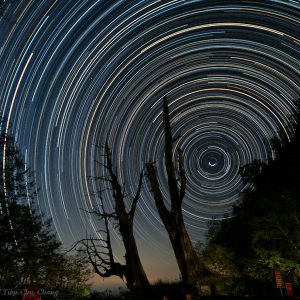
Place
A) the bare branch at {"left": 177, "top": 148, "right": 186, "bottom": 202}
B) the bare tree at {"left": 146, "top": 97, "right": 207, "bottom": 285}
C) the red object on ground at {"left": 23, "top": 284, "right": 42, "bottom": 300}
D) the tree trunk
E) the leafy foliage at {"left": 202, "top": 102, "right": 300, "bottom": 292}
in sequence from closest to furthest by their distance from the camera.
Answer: the red object on ground at {"left": 23, "top": 284, "right": 42, "bottom": 300}
the bare tree at {"left": 146, "top": 97, "right": 207, "bottom": 285}
the bare branch at {"left": 177, "top": 148, "right": 186, "bottom": 202}
the tree trunk
the leafy foliage at {"left": 202, "top": 102, "right": 300, "bottom": 292}

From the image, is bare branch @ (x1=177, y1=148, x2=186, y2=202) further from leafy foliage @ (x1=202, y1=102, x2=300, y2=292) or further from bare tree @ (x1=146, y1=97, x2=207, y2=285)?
leafy foliage @ (x1=202, y1=102, x2=300, y2=292)

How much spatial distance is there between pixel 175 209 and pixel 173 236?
1.15 metres

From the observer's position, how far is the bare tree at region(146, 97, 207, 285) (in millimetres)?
13352

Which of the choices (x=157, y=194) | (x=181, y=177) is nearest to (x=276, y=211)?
(x=181, y=177)

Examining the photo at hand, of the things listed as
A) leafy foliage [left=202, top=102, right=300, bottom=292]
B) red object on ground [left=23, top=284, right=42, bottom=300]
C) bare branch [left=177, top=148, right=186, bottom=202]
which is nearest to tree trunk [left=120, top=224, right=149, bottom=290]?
bare branch [left=177, top=148, right=186, bottom=202]

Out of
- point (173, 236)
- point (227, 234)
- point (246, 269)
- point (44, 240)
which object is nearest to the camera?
point (173, 236)

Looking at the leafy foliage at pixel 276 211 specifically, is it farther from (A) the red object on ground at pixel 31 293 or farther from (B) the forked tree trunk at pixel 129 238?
(A) the red object on ground at pixel 31 293

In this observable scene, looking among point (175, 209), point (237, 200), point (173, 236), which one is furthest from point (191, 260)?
point (237, 200)

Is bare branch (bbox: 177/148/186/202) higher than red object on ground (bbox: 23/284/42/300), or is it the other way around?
bare branch (bbox: 177/148/186/202)

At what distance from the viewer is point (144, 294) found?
13875 millimetres

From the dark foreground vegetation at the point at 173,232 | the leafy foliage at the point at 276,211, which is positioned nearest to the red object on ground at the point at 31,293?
the dark foreground vegetation at the point at 173,232

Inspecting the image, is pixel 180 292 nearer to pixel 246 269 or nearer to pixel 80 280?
pixel 246 269

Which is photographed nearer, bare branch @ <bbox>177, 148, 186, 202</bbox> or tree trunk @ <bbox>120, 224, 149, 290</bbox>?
bare branch @ <bbox>177, 148, 186, 202</bbox>

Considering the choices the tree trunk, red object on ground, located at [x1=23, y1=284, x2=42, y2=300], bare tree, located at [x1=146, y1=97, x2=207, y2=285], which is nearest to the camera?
red object on ground, located at [x1=23, y1=284, x2=42, y2=300]
